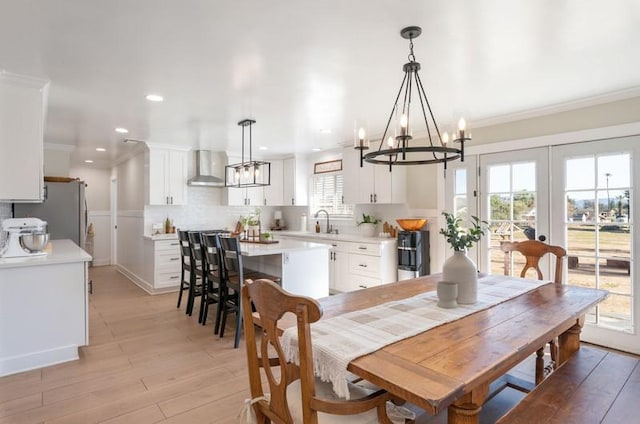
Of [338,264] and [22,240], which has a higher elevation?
[22,240]

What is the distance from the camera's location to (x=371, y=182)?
5324mm

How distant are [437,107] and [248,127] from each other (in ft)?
7.77

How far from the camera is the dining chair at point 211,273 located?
3.75 meters

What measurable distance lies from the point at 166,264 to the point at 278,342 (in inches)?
189

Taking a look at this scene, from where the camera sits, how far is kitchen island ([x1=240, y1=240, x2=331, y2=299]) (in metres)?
3.99

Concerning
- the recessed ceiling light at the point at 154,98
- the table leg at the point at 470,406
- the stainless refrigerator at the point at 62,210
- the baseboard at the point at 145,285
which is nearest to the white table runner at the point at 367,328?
the table leg at the point at 470,406

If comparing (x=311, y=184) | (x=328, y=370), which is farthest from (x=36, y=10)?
(x=311, y=184)

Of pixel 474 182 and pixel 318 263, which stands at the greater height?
pixel 474 182

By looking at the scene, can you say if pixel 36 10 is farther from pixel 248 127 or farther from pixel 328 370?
pixel 248 127

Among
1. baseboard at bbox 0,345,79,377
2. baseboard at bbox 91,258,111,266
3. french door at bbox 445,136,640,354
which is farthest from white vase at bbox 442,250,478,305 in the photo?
baseboard at bbox 91,258,111,266

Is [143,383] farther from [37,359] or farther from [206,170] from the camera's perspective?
[206,170]

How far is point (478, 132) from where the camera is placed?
433 cm

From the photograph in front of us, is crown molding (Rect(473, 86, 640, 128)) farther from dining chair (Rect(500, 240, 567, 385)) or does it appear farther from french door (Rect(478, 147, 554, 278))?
dining chair (Rect(500, 240, 567, 385))

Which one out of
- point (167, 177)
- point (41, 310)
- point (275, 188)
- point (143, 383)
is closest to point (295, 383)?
point (143, 383)
